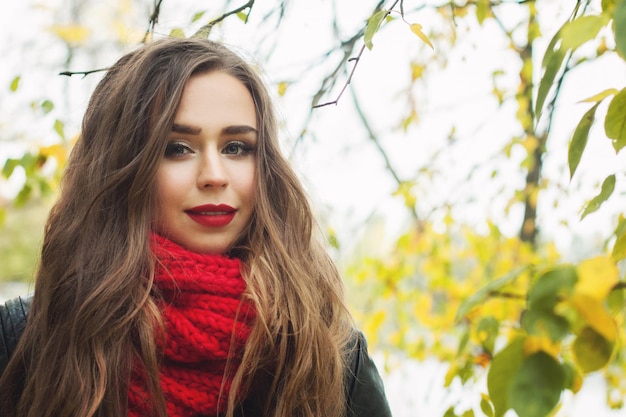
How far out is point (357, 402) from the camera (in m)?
1.46

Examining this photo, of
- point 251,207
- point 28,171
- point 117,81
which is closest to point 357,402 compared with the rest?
point 251,207

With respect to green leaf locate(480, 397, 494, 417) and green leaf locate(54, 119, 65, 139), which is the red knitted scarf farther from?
green leaf locate(54, 119, 65, 139)

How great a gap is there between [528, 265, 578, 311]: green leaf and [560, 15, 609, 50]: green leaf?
19 centimetres

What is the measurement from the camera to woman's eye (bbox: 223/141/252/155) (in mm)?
1357

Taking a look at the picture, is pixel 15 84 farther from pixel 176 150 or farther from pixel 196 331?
pixel 196 331

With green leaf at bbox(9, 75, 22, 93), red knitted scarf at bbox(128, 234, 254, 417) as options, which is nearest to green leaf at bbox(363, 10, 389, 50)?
red knitted scarf at bbox(128, 234, 254, 417)

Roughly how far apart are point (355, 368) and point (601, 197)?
89cm

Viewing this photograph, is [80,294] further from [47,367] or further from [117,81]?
[117,81]

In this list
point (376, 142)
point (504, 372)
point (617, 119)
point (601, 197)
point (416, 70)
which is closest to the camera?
point (504, 372)

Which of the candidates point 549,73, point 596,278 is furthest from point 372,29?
point 596,278

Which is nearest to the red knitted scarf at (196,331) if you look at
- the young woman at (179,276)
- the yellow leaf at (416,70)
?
the young woman at (179,276)

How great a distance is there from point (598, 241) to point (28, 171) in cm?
212

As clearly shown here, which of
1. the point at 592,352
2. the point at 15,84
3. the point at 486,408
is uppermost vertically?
the point at 15,84

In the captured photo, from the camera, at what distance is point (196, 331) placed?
1235 mm
